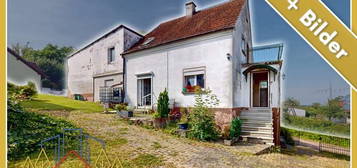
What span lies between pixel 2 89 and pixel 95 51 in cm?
1326

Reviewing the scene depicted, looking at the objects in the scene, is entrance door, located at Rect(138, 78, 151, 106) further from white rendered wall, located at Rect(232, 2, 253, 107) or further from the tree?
the tree

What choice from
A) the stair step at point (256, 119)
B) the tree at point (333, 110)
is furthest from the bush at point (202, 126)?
the tree at point (333, 110)

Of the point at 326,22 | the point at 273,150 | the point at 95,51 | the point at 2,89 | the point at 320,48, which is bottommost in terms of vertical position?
the point at 273,150

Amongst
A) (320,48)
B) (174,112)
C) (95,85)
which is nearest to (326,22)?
(320,48)

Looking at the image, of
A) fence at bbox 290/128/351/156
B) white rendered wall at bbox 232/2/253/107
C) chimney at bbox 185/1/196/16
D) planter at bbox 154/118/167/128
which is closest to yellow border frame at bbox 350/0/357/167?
white rendered wall at bbox 232/2/253/107

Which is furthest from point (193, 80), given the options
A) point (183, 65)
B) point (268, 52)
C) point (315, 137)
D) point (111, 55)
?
point (315, 137)

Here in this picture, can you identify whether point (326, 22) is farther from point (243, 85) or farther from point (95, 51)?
point (95, 51)

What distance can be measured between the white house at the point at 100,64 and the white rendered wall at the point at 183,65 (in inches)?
60.7

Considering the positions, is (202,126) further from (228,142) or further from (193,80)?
(193,80)

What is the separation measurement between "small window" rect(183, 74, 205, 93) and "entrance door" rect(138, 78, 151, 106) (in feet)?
11.2

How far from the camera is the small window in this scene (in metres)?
10.2

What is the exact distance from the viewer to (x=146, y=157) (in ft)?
16.9

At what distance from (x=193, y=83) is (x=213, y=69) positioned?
147 cm

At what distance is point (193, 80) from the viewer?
34.6ft
